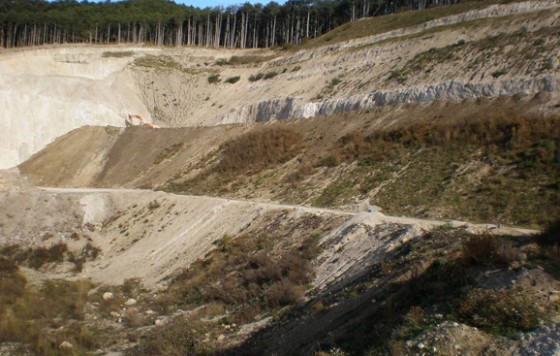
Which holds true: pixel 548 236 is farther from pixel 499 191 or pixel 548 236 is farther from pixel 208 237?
pixel 208 237

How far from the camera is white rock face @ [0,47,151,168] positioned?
5081cm

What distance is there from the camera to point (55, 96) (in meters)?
54.3

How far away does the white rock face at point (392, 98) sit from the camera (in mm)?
25719

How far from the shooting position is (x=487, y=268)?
9516mm

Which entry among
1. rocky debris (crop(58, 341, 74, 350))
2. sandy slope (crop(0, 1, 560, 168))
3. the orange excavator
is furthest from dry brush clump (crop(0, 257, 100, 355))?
the orange excavator

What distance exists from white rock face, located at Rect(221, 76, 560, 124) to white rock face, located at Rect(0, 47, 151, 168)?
17218mm

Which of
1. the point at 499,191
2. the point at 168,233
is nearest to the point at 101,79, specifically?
the point at 168,233

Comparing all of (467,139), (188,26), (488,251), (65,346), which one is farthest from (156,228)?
(188,26)

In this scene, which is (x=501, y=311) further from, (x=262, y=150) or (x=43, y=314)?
(x=262, y=150)

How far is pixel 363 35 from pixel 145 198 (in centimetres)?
2806

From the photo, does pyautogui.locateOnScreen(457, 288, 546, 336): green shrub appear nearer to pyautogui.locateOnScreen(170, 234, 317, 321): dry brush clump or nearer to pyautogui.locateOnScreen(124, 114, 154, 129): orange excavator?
pyautogui.locateOnScreen(170, 234, 317, 321): dry brush clump

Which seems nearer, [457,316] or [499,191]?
[457,316]

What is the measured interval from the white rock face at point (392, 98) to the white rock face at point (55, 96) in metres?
17.2

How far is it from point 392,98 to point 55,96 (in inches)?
1528
